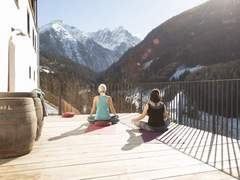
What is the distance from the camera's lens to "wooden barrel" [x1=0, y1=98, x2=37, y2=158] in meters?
3.05

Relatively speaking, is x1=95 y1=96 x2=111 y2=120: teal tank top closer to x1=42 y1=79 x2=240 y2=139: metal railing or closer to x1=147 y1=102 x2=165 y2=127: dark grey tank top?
x1=147 y1=102 x2=165 y2=127: dark grey tank top

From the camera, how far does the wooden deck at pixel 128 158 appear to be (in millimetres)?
2650

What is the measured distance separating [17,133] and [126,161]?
1405 millimetres

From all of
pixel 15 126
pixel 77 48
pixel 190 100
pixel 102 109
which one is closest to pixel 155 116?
pixel 102 109

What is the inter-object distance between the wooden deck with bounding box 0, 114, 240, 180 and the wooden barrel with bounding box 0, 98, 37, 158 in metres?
0.14

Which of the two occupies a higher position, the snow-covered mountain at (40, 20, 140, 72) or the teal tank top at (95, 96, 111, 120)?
the snow-covered mountain at (40, 20, 140, 72)

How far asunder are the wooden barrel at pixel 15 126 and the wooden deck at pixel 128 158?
0.14 meters

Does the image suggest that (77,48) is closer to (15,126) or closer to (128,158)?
(15,126)

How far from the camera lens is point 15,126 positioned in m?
3.09

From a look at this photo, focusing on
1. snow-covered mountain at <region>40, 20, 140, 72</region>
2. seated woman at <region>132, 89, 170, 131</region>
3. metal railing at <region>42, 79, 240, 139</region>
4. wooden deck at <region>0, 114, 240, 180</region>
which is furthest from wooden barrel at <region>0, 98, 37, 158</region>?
snow-covered mountain at <region>40, 20, 140, 72</region>

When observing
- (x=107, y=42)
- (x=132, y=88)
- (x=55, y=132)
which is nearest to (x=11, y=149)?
(x=55, y=132)

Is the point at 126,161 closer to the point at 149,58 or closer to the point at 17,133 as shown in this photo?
the point at 17,133

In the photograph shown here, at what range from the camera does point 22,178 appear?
252cm

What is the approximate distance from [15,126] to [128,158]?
1.47m
